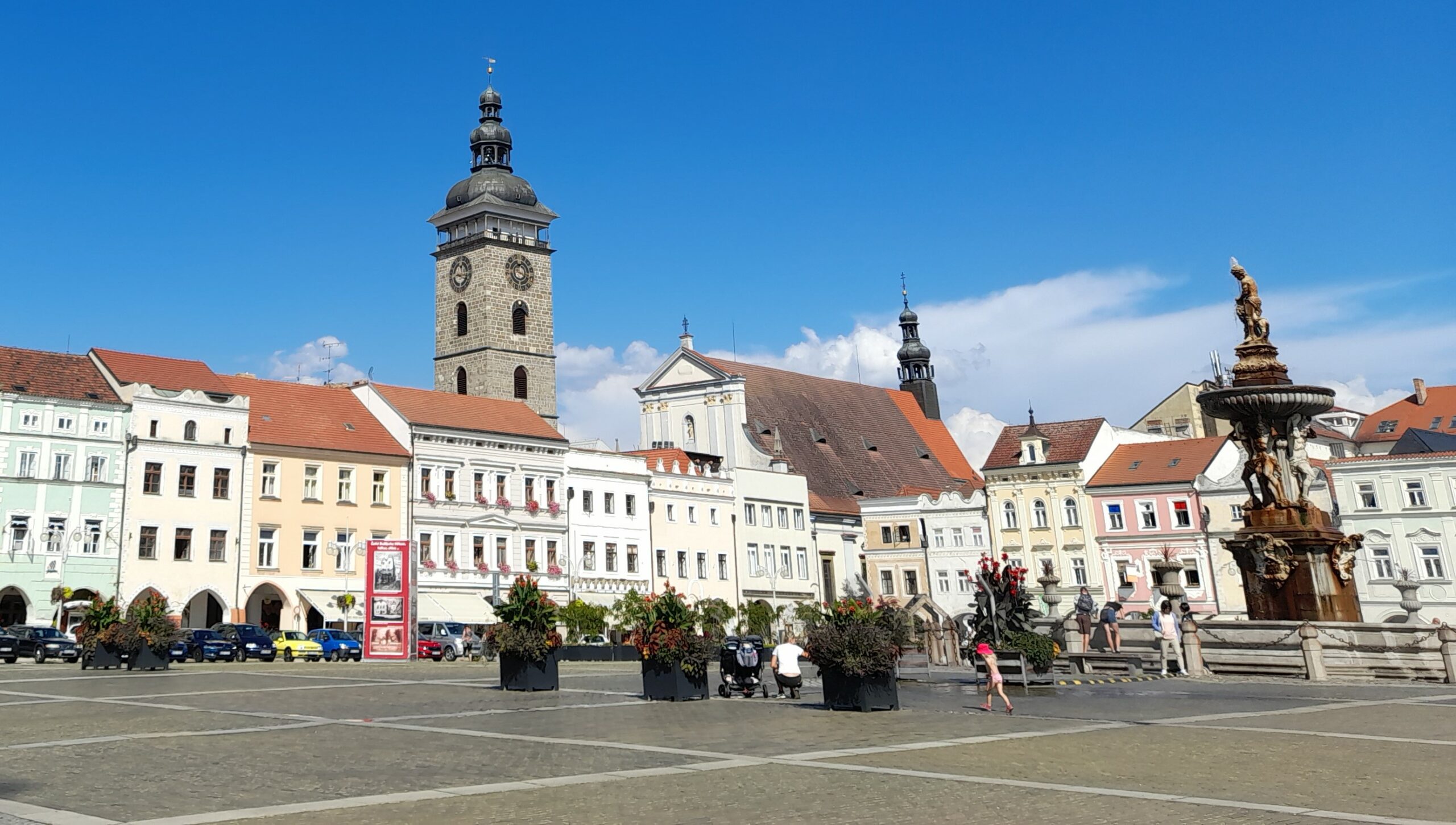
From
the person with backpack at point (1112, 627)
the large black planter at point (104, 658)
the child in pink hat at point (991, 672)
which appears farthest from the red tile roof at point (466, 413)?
the child in pink hat at point (991, 672)

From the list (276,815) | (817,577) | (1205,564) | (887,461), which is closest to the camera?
(276,815)

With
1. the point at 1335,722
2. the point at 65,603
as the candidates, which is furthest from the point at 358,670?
the point at 1335,722

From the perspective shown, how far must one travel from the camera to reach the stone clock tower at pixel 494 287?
290 feet

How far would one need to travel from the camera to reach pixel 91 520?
48.5m

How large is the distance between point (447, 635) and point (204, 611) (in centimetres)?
1115

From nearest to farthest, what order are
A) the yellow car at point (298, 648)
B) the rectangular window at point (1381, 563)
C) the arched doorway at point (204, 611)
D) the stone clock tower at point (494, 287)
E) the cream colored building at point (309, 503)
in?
the yellow car at point (298, 648)
the arched doorway at point (204, 611)
the cream colored building at point (309, 503)
the rectangular window at point (1381, 563)
the stone clock tower at point (494, 287)

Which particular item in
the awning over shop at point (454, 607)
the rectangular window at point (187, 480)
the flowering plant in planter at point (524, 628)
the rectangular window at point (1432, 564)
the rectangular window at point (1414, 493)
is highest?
the rectangular window at point (187, 480)

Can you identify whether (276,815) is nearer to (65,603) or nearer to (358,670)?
(358,670)

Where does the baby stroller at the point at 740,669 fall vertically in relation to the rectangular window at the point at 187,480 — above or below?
below

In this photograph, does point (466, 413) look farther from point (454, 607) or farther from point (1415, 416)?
point (1415, 416)

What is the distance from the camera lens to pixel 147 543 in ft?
162

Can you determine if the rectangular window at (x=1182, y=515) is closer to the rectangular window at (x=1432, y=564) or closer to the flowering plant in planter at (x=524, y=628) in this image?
the rectangular window at (x=1432, y=564)

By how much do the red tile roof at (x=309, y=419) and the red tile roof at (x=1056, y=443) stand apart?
32327 millimetres

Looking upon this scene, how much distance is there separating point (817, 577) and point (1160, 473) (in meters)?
20.5
